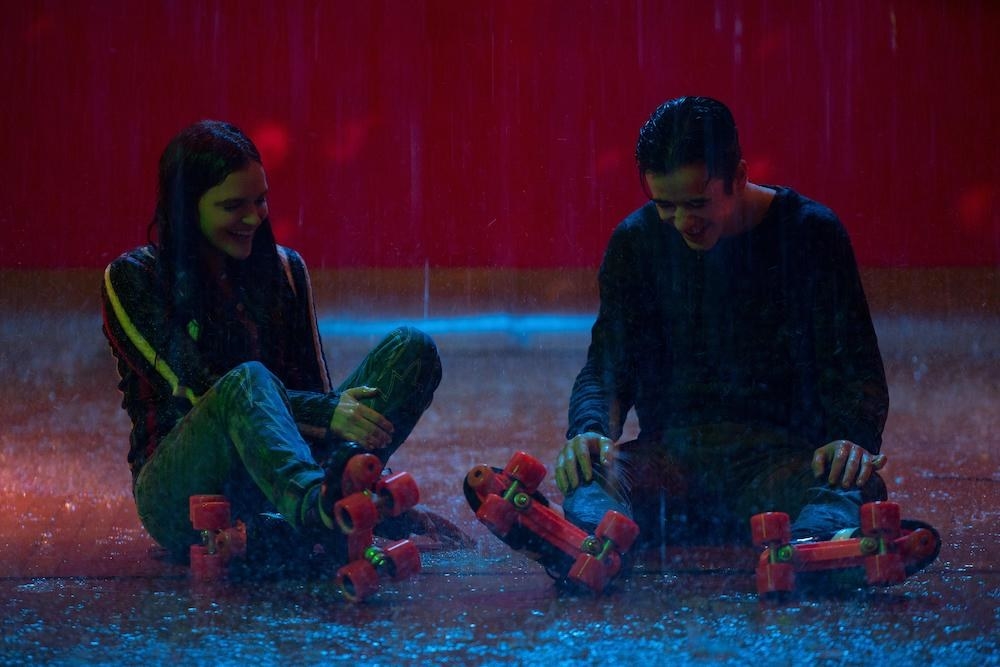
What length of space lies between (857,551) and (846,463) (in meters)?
0.22

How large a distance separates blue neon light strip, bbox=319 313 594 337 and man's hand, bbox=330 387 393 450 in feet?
12.4

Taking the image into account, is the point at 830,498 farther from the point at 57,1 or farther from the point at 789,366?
the point at 57,1

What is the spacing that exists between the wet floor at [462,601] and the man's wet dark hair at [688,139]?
0.73 meters

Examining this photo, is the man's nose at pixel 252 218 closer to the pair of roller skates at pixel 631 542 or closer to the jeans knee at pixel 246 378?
the jeans knee at pixel 246 378

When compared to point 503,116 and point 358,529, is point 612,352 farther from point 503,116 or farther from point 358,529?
point 503,116

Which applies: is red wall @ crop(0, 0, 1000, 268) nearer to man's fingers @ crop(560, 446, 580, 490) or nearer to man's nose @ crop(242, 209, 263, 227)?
man's nose @ crop(242, 209, 263, 227)

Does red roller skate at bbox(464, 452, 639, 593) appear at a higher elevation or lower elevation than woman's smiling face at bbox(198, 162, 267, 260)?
lower

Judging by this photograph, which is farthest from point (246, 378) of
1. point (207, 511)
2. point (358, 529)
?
point (358, 529)

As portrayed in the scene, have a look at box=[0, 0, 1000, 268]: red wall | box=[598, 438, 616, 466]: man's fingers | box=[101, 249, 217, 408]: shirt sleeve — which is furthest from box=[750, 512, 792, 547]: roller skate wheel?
box=[0, 0, 1000, 268]: red wall

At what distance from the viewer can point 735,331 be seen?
2.32m

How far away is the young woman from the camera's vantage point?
210 cm

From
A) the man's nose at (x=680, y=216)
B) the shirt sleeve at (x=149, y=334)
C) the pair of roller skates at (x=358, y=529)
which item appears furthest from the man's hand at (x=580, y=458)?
the shirt sleeve at (x=149, y=334)

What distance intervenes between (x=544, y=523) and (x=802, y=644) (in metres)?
0.46

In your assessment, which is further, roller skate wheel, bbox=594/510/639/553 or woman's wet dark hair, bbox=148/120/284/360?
woman's wet dark hair, bbox=148/120/284/360
